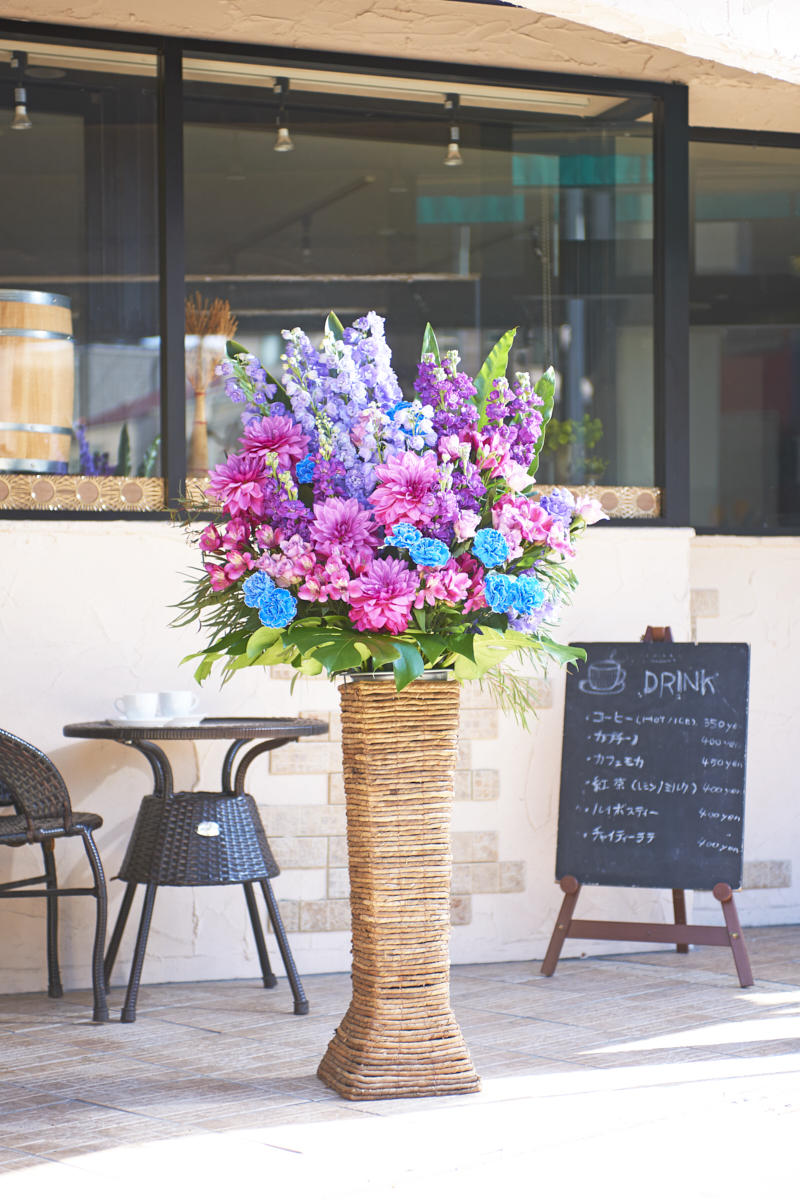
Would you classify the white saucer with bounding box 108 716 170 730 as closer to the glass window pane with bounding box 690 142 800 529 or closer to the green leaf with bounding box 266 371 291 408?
the green leaf with bounding box 266 371 291 408

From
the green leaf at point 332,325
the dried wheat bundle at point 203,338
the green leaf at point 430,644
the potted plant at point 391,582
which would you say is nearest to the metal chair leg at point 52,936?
the potted plant at point 391,582

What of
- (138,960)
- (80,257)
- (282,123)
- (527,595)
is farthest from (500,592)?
(282,123)

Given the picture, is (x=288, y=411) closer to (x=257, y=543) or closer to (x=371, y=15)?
(x=257, y=543)

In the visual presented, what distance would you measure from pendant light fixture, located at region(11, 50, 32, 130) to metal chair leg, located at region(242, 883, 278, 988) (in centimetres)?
223

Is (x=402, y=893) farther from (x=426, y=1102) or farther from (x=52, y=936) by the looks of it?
(x=52, y=936)

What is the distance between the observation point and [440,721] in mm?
2785

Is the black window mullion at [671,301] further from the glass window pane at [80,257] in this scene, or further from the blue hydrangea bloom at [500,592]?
the blue hydrangea bloom at [500,592]

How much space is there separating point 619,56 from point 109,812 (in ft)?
8.79

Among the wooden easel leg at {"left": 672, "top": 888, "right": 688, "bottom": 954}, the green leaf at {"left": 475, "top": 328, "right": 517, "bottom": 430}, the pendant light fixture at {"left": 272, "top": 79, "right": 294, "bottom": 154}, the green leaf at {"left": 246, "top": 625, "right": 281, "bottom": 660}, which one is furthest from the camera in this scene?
the pendant light fixture at {"left": 272, "top": 79, "right": 294, "bottom": 154}

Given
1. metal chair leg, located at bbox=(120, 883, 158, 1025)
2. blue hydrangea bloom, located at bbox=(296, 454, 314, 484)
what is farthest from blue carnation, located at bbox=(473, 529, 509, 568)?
metal chair leg, located at bbox=(120, 883, 158, 1025)

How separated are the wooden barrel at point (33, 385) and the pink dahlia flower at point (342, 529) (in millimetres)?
1767

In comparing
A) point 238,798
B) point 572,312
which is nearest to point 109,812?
point 238,798

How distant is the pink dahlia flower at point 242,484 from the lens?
262cm

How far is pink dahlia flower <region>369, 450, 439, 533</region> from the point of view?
253cm
